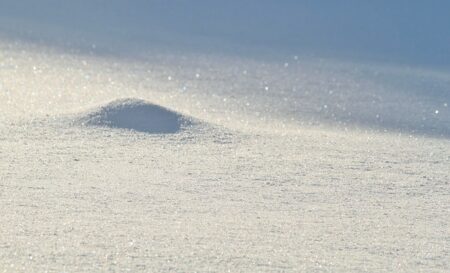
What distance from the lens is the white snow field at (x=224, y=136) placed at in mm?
1952

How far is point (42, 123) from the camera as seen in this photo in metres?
2.99

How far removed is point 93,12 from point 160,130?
2.48m

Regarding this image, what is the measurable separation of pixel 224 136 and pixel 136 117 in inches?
10.3

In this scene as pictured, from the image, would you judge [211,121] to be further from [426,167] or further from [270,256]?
[270,256]

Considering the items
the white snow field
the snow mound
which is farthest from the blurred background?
the snow mound

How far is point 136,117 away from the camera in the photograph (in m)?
3.02

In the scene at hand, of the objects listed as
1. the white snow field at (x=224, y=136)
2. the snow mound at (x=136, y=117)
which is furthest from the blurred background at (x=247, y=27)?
the snow mound at (x=136, y=117)

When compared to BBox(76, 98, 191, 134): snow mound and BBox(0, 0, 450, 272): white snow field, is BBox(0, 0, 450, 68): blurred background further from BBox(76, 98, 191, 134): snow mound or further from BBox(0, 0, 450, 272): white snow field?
BBox(76, 98, 191, 134): snow mound

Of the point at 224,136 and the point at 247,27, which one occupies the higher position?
the point at 247,27

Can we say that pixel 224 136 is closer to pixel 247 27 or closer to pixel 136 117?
pixel 136 117

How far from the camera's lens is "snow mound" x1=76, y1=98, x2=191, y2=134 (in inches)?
117

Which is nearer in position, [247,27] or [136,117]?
[136,117]

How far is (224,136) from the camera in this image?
2980 millimetres

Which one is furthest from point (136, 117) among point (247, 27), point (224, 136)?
point (247, 27)
